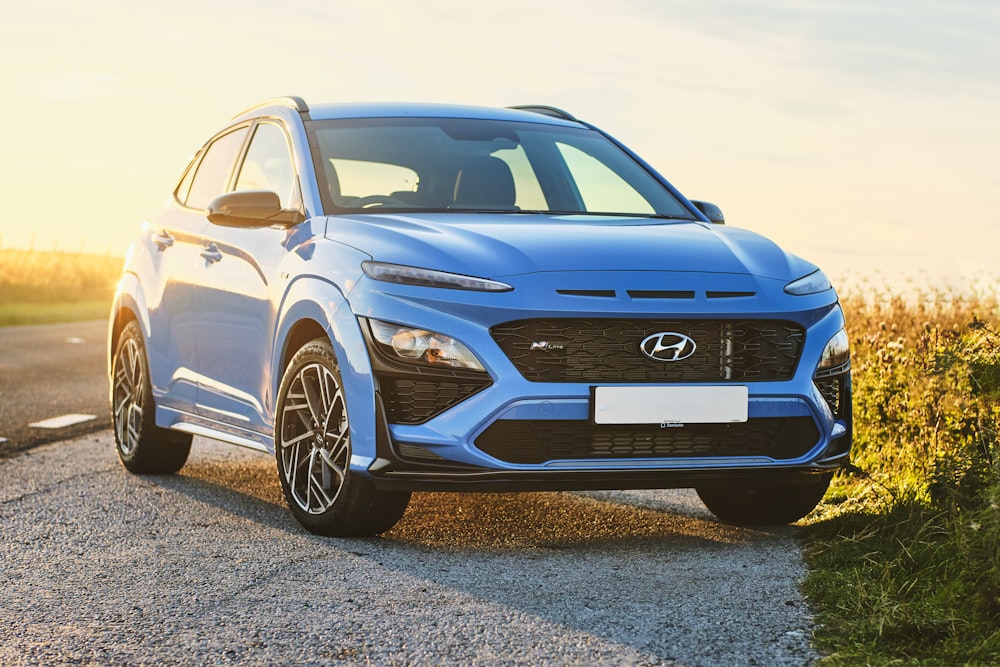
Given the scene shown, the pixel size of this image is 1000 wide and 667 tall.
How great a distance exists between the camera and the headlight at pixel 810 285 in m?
5.61

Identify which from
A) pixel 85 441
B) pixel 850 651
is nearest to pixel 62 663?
pixel 850 651

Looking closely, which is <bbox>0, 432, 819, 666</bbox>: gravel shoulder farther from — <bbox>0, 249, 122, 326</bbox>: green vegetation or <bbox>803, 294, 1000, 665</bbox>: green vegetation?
<bbox>0, 249, 122, 326</bbox>: green vegetation

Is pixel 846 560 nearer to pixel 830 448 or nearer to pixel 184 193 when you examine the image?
pixel 830 448

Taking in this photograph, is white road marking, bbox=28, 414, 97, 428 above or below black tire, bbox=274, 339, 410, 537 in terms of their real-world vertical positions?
below

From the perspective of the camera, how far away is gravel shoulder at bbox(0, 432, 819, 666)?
418 cm

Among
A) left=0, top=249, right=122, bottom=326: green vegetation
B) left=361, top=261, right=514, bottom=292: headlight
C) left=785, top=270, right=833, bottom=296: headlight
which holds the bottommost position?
Answer: left=0, top=249, right=122, bottom=326: green vegetation

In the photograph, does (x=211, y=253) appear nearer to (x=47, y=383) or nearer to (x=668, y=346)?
(x=668, y=346)

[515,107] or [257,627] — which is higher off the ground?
[515,107]

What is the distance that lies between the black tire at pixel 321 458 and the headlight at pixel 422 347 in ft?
1.18

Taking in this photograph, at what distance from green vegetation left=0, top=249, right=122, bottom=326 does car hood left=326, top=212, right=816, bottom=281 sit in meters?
20.9

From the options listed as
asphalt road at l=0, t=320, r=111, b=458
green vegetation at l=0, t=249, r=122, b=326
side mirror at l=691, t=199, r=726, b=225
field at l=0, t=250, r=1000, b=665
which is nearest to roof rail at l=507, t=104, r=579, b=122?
side mirror at l=691, t=199, r=726, b=225

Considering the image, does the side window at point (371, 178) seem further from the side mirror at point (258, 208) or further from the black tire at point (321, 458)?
the black tire at point (321, 458)

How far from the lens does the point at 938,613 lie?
444cm

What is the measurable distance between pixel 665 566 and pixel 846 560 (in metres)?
0.67
